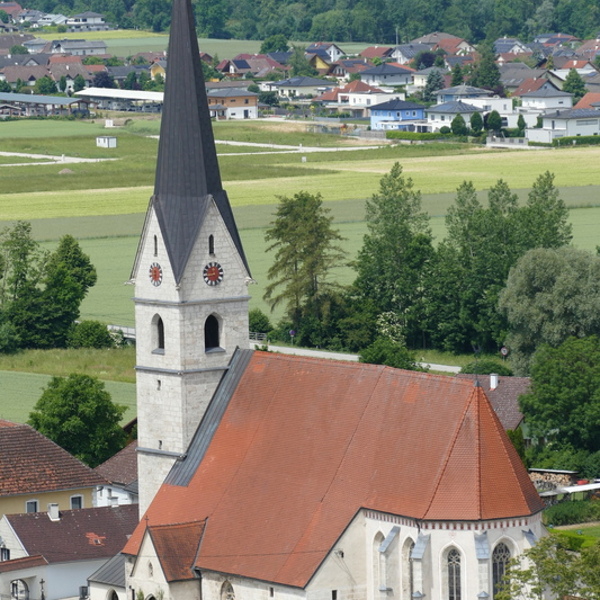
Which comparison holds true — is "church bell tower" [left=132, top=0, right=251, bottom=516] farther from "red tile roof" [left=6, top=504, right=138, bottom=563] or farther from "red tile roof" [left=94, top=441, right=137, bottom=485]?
"red tile roof" [left=94, top=441, right=137, bottom=485]

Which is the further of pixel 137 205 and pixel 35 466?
pixel 137 205

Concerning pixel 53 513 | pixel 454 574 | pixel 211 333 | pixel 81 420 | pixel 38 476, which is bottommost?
pixel 38 476

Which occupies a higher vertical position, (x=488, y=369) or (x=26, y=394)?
(x=488, y=369)

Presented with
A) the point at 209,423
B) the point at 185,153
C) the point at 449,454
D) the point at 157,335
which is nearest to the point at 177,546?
the point at 209,423

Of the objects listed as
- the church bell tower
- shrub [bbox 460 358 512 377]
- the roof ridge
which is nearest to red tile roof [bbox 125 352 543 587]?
the roof ridge

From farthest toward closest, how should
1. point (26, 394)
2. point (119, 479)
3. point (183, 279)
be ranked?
1. point (26, 394)
2. point (119, 479)
3. point (183, 279)

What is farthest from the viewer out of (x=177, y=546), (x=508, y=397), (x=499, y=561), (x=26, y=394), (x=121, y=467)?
(x=26, y=394)

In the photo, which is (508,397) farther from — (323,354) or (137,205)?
(137,205)
